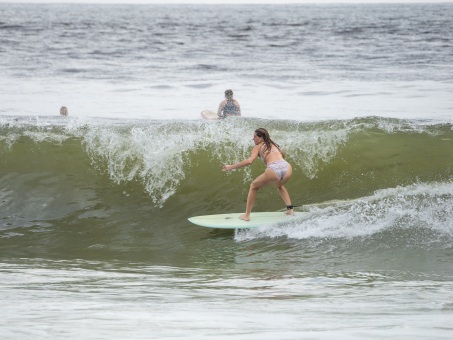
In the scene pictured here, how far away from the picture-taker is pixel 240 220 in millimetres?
11195

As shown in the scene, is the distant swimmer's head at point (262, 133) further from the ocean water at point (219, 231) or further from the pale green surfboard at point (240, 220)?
the ocean water at point (219, 231)

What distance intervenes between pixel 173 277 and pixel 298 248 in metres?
2.52

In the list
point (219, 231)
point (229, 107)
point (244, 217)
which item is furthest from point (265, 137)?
point (229, 107)

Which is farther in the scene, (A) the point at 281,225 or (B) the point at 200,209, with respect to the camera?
(B) the point at 200,209

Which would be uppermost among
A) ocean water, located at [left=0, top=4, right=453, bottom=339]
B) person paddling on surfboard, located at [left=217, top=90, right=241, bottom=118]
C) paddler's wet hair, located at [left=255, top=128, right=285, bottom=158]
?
person paddling on surfboard, located at [left=217, top=90, right=241, bottom=118]

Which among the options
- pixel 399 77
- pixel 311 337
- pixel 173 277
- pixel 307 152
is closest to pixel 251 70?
pixel 399 77

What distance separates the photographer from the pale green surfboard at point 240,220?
36.2ft

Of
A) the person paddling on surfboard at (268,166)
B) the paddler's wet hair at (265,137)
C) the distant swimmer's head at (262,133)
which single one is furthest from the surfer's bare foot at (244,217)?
the distant swimmer's head at (262,133)

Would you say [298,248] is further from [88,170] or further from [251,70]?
[251,70]

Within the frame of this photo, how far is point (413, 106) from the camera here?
28219 millimetres

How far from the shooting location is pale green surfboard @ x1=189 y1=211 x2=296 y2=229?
11031 mm

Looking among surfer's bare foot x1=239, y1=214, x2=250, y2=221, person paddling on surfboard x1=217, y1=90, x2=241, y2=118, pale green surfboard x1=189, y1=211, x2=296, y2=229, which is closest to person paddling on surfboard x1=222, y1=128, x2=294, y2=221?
surfer's bare foot x1=239, y1=214, x2=250, y2=221

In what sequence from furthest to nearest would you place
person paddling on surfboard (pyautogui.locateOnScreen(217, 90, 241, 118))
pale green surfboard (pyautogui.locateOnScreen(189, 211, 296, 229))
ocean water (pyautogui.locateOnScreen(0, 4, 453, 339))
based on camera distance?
person paddling on surfboard (pyautogui.locateOnScreen(217, 90, 241, 118)), pale green surfboard (pyautogui.locateOnScreen(189, 211, 296, 229)), ocean water (pyautogui.locateOnScreen(0, 4, 453, 339))

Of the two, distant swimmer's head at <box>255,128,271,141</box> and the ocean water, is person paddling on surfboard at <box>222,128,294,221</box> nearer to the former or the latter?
distant swimmer's head at <box>255,128,271,141</box>
